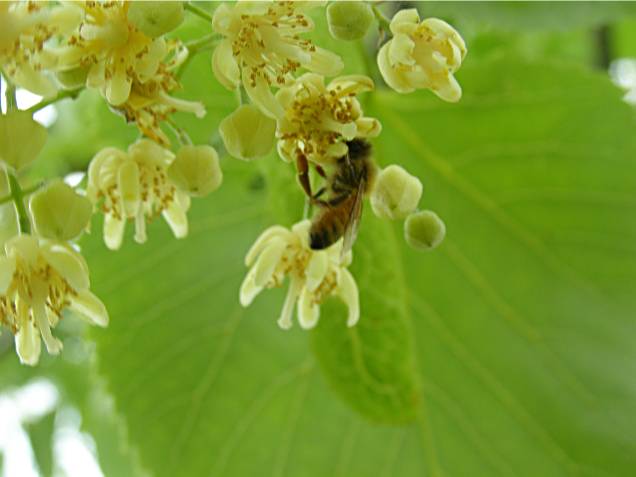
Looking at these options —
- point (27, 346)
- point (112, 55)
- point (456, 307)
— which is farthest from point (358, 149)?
point (456, 307)

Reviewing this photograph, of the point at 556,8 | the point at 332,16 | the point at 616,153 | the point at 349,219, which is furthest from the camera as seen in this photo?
the point at 556,8

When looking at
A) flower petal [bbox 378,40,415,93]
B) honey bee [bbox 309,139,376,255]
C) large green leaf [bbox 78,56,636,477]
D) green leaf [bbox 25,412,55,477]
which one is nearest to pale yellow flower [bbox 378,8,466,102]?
flower petal [bbox 378,40,415,93]

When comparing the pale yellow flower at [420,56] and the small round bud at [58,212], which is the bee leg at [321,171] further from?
the small round bud at [58,212]

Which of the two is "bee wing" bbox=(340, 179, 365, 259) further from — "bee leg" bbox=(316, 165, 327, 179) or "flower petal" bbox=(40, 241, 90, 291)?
"flower petal" bbox=(40, 241, 90, 291)

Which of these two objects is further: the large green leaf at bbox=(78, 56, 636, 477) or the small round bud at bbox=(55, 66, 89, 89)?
the large green leaf at bbox=(78, 56, 636, 477)

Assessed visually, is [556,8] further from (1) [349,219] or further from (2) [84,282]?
(2) [84,282]

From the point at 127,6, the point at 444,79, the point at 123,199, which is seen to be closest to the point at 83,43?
the point at 127,6

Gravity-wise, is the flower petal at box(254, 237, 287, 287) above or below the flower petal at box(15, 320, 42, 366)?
below
